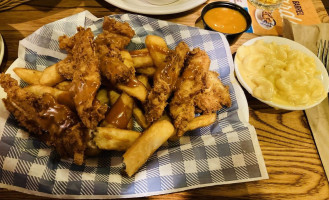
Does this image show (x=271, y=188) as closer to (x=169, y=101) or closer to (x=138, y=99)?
(x=169, y=101)

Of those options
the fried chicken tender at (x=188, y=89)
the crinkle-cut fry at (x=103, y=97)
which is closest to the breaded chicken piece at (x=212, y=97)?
the fried chicken tender at (x=188, y=89)

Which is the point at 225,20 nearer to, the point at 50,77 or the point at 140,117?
the point at 140,117

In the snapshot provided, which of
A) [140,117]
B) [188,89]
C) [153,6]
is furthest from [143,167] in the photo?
[153,6]

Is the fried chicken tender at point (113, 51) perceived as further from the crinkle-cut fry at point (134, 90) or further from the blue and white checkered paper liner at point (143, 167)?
the blue and white checkered paper liner at point (143, 167)

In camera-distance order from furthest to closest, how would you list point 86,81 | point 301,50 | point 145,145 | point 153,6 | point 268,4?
point 268,4, point 153,6, point 301,50, point 86,81, point 145,145

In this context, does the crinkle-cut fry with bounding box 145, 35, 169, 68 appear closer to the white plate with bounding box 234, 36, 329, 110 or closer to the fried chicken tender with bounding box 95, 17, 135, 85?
the fried chicken tender with bounding box 95, 17, 135, 85
